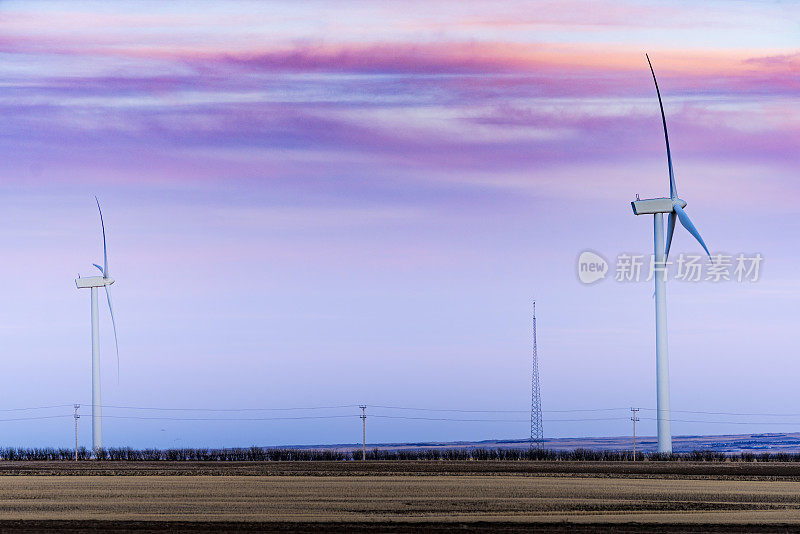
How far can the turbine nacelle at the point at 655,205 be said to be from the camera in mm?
75250

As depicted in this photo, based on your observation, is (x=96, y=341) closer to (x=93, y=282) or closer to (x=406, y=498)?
(x=93, y=282)

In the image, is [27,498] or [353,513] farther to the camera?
[27,498]

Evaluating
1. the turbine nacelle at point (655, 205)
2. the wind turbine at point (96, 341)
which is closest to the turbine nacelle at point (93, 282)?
the wind turbine at point (96, 341)

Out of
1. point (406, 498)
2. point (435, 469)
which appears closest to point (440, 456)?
point (435, 469)

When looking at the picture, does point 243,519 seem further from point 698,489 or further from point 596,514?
point 698,489

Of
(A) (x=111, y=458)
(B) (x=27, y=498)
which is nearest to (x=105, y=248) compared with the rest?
(A) (x=111, y=458)

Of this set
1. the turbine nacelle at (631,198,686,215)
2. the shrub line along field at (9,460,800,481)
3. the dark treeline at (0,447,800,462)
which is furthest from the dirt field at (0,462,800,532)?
the turbine nacelle at (631,198,686,215)

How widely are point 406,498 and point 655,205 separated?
37631 mm

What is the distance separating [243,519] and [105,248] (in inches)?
2225

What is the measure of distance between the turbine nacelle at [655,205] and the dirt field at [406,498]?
57.8ft

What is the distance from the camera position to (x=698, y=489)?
47125 mm

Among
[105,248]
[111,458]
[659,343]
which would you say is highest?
[105,248]

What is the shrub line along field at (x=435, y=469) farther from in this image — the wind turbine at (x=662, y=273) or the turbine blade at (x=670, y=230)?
the turbine blade at (x=670, y=230)

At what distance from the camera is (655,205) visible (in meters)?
75.8
